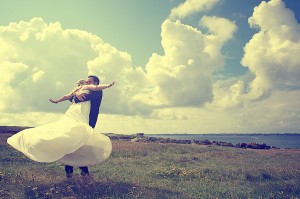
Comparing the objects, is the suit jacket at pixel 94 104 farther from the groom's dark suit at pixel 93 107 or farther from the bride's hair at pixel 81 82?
the bride's hair at pixel 81 82

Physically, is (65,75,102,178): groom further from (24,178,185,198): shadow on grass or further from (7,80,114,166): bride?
(24,178,185,198): shadow on grass

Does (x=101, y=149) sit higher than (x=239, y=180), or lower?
higher

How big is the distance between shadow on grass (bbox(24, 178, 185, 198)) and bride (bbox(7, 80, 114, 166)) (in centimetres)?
85

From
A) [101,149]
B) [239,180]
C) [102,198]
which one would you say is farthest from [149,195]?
[239,180]

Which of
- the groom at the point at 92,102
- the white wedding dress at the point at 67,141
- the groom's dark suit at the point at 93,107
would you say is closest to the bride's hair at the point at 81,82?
the groom at the point at 92,102

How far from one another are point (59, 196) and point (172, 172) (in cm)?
659

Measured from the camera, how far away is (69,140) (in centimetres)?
1017

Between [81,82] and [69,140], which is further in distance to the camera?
[81,82]

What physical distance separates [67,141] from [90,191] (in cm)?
178

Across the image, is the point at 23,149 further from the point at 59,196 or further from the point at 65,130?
the point at 59,196

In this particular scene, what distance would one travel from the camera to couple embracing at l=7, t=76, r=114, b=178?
396 inches

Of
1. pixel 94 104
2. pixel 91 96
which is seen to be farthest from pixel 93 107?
pixel 91 96

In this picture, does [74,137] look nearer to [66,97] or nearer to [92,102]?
[92,102]

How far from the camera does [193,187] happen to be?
462 inches
